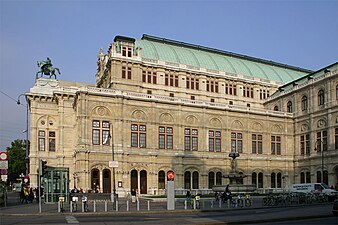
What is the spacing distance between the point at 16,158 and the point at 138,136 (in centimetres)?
5805

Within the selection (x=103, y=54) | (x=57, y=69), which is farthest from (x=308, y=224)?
(x=103, y=54)

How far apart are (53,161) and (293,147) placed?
4577 centimetres

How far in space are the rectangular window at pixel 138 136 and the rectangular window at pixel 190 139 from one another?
25.1 feet

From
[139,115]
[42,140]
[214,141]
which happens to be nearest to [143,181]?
[139,115]

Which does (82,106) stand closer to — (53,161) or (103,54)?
(53,161)

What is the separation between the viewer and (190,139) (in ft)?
222

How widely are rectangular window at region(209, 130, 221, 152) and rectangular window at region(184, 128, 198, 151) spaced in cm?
306

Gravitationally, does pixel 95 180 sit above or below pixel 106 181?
above

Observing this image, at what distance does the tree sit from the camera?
106 metres

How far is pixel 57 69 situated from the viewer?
76.9m

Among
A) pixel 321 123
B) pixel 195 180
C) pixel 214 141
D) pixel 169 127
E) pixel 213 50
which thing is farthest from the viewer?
pixel 213 50

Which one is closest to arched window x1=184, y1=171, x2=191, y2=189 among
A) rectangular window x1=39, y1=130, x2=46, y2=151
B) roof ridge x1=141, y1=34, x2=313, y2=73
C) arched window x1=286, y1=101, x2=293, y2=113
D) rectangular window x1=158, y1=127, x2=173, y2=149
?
rectangular window x1=158, y1=127, x2=173, y2=149

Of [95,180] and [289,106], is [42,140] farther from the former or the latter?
[289,106]

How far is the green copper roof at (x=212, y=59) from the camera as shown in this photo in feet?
255
